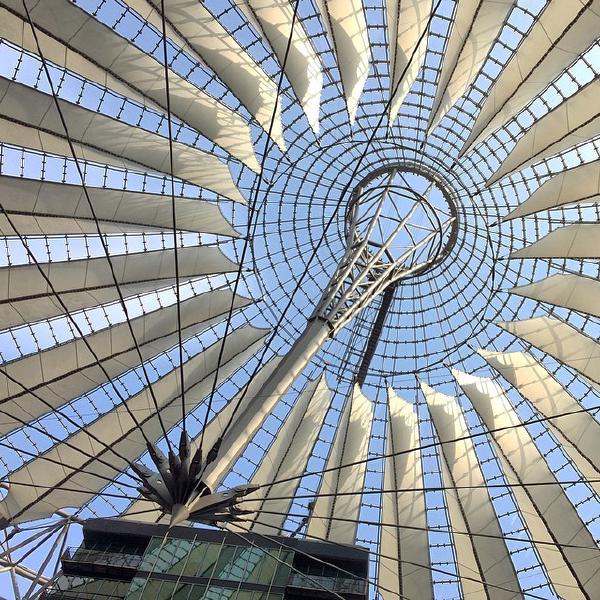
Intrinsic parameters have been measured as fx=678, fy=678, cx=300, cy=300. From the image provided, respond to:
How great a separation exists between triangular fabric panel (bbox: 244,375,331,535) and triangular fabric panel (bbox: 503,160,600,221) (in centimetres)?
1079

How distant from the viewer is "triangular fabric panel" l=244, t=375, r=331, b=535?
83.5 feet

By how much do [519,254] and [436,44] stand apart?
26.1 ft

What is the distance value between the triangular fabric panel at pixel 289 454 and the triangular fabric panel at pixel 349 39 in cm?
1148

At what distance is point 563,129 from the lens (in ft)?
64.5

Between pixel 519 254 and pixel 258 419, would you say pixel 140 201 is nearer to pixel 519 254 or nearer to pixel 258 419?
pixel 258 419

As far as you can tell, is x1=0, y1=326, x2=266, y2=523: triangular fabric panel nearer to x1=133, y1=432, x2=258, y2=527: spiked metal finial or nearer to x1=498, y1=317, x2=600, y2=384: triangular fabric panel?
x1=133, y1=432, x2=258, y2=527: spiked metal finial

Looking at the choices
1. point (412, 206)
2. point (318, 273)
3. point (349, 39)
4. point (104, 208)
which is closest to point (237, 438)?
point (104, 208)

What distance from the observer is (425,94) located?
88.7ft

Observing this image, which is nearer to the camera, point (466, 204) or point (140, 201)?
point (140, 201)

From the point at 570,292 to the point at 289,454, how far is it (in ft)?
38.5

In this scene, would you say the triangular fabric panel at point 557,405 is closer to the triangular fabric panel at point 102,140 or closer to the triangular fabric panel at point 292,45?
the triangular fabric panel at point 292,45

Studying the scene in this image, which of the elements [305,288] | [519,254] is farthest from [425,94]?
[305,288]

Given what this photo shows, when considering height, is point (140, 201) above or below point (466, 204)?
below

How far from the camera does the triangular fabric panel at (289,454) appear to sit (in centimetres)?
2544
